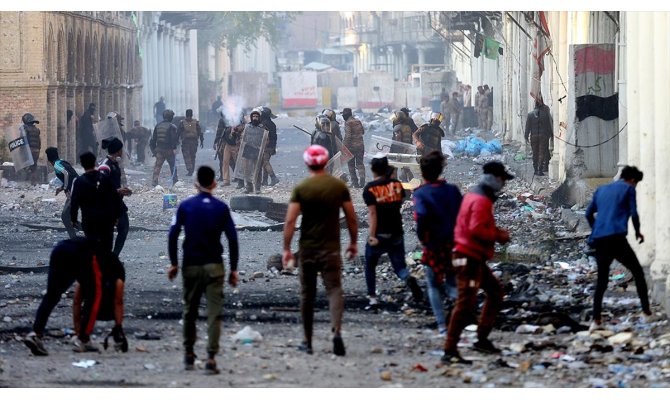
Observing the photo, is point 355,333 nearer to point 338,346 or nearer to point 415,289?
Answer: point 338,346

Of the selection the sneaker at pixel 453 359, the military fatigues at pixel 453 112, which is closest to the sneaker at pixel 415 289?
the sneaker at pixel 453 359

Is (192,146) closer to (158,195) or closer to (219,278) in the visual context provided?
(158,195)

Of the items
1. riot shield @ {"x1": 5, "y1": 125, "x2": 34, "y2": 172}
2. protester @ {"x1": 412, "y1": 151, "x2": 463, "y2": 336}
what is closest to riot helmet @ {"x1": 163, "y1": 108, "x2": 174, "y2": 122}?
riot shield @ {"x1": 5, "y1": 125, "x2": 34, "y2": 172}

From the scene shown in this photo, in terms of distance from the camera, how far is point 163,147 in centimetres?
2666

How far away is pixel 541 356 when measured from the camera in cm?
977

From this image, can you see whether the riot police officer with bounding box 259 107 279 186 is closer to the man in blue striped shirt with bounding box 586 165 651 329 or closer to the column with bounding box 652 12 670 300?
the column with bounding box 652 12 670 300

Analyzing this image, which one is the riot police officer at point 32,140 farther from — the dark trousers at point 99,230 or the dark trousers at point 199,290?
the dark trousers at point 199,290

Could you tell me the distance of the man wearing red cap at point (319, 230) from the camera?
375 inches

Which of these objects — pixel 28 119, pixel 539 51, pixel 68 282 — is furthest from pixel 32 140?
pixel 68 282

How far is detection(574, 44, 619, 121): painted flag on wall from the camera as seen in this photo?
63.0ft

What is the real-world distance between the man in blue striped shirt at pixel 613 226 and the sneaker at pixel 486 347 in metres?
1.22

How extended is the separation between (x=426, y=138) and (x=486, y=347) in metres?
15.1

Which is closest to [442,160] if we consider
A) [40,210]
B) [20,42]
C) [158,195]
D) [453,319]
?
[453,319]
